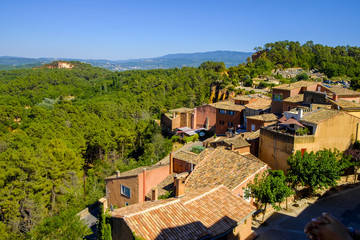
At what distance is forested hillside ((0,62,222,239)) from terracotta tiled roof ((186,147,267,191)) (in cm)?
757

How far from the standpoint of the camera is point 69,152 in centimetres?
3116

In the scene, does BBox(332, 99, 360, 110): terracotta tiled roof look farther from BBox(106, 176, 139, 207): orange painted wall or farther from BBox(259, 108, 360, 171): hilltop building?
BBox(106, 176, 139, 207): orange painted wall

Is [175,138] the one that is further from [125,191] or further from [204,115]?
[125,191]

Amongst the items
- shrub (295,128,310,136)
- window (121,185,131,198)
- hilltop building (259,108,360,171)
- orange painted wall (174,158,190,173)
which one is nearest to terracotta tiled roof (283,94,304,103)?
hilltop building (259,108,360,171)

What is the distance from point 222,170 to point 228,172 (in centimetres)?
52

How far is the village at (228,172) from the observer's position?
10859 mm

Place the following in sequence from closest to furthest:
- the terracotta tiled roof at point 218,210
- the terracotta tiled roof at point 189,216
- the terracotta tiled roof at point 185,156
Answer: the terracotta tiled roof at point 189,216 → the terracotta tiled roof at point 218,210 → the terracotta tiled roof at point 185,156

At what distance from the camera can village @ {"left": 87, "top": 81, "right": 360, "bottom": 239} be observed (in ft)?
35.6

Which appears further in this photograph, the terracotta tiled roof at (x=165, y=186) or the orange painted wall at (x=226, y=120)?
the orange painted wall at (x=226, y=120)

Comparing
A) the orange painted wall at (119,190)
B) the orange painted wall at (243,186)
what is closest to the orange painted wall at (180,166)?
the orange painted wall at (119,190)

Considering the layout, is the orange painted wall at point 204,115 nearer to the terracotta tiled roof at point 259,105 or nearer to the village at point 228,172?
the village at point 228,172

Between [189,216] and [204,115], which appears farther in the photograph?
[204,115]

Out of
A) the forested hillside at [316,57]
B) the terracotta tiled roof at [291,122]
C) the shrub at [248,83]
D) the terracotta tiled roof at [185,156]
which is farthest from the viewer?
the forested hillside at [316,57]

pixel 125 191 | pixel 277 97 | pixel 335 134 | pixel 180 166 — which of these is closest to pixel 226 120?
pixel 277 97
